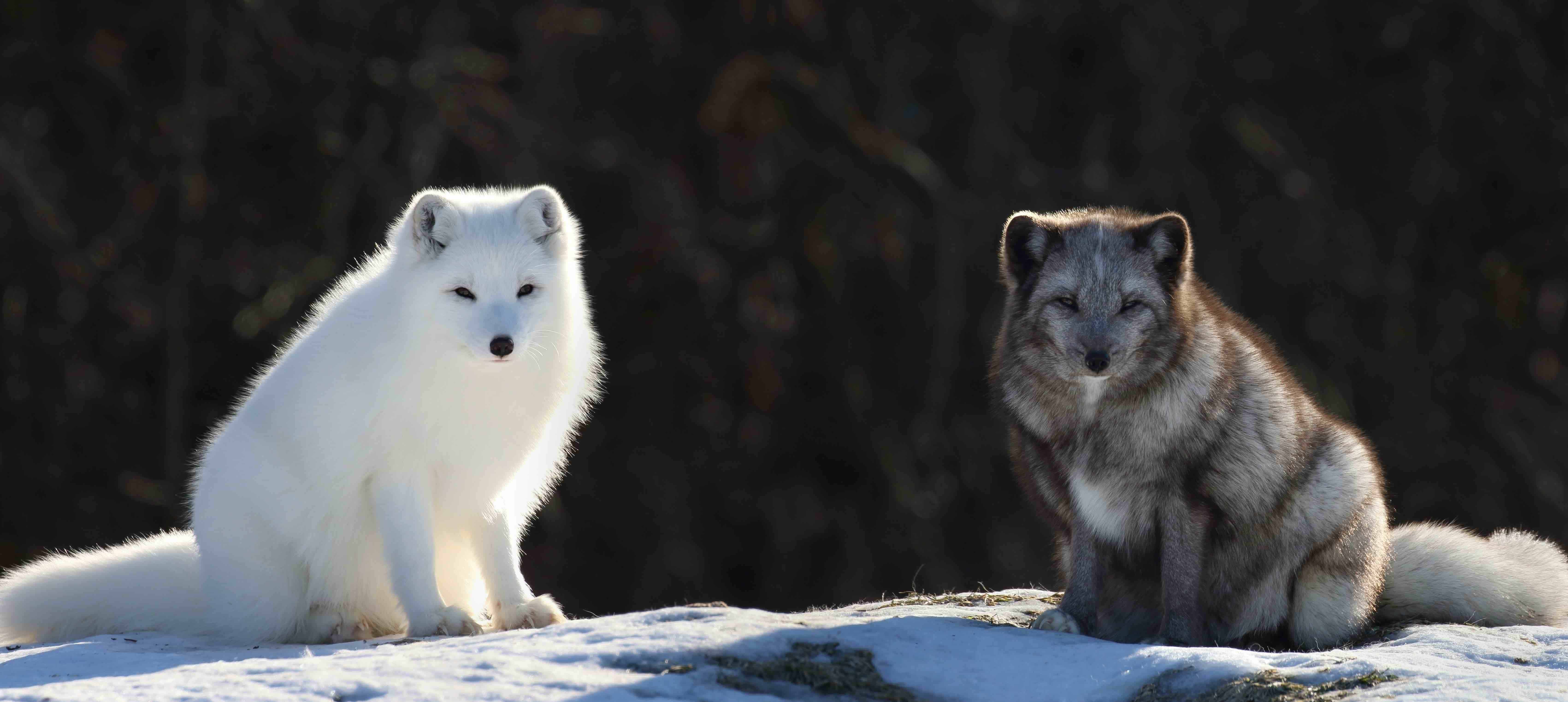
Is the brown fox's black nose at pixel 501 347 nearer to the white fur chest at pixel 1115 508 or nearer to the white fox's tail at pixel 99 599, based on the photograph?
the white fox's tail at pixel 99 599

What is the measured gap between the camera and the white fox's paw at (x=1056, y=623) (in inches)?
134

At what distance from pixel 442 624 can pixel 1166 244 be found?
1993 millimetres

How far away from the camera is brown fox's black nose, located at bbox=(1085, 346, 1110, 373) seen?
3.34 m

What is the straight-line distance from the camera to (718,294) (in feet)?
26.8

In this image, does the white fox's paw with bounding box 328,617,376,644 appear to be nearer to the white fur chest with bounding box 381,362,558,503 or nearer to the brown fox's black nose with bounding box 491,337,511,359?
the white fur chest with bounding box 381,362,558,503

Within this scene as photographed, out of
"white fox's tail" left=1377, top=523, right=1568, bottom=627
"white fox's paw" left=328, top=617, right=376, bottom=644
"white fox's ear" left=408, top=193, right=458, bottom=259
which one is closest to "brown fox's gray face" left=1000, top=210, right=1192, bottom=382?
"white fox's tail" left=1377, top=523, right=1568, bottom=627

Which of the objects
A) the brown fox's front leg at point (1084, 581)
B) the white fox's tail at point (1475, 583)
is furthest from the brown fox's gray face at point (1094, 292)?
the white fox's tail at point (1475, 583)

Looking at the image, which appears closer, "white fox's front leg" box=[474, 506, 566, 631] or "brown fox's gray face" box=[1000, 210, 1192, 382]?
"brown fox's gray face" box=[1000, 210, 1192, 382]

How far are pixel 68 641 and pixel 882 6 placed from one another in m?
5.98

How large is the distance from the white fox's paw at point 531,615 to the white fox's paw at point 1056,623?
116 centimetres

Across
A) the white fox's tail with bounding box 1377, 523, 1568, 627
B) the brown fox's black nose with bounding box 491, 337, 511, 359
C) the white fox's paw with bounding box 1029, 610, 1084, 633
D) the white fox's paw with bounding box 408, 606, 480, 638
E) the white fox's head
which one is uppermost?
the white fox's head

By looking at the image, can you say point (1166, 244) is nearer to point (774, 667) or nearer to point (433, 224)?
point (774, 667)

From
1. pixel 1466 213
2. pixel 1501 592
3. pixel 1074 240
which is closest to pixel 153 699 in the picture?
pixel 1074 240

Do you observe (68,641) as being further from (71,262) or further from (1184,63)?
(1184,63)
